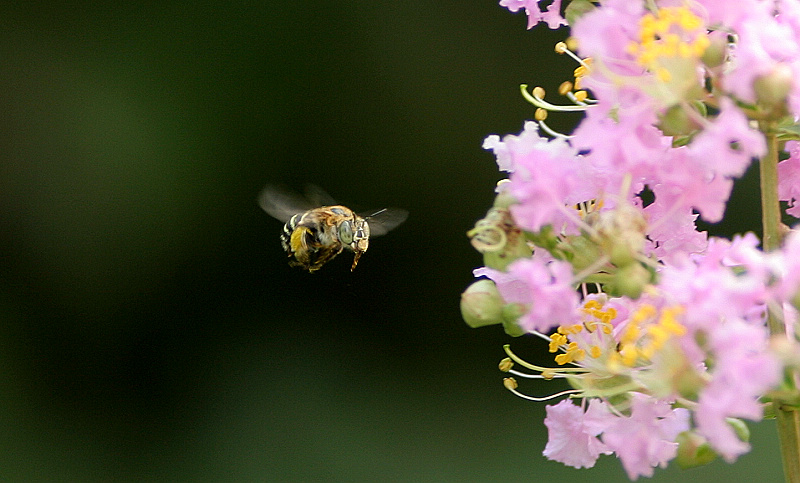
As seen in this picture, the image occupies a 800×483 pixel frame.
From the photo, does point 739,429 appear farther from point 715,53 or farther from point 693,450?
point 715,53

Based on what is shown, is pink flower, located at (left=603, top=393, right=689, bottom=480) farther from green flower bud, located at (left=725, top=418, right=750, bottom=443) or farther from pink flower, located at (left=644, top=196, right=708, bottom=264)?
pink flower, located at (left=644, top=196, right=708, bottom=264)

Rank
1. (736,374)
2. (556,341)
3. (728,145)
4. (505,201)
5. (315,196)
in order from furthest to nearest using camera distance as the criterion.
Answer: (315,196) → (556,341) → (505,201) → (728,145) → (736,374)

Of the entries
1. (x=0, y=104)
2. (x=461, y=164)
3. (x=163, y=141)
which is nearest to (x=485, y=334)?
(x=461, y=164)

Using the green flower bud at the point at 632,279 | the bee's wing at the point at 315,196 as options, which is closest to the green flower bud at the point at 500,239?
the green flower bud at the point at 632,279

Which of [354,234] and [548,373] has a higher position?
[354,234]

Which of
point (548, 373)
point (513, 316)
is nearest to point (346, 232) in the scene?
point (548, 373)

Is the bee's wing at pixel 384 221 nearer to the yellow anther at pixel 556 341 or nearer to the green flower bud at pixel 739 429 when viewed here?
the yellow anther at pixel 556 341

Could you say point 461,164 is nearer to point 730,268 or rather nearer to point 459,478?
point 459,478
